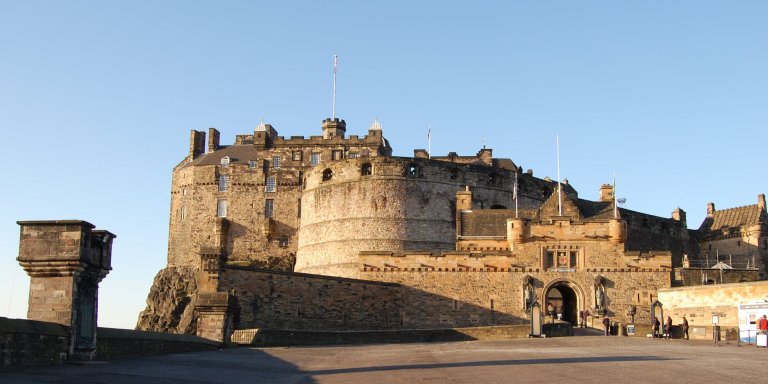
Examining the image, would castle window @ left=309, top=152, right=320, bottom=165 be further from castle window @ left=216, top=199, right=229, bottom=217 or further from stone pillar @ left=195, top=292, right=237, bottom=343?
stone pillar @ left=195, top=292, right=237, bottom=343

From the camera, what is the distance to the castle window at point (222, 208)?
62.8m

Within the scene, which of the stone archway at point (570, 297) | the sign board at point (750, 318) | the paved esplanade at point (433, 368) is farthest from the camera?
the stone archway at point (570, 297)

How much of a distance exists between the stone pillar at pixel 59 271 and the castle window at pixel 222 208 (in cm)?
4809

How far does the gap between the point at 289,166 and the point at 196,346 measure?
4282 centimetres

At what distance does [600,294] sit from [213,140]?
41605 mm

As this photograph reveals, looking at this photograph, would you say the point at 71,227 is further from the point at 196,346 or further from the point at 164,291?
the point at 164,291

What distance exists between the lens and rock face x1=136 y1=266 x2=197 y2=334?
172 feet

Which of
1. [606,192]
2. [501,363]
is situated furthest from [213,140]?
[501,363]

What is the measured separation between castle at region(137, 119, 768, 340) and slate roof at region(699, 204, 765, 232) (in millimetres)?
156

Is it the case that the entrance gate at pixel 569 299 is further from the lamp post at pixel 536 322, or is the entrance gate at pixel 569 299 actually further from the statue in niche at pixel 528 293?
the lamp post at pixel 536 322

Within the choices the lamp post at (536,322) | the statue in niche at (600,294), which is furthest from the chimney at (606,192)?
the lamp post at (536,322)

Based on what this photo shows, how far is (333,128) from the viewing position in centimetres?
6912

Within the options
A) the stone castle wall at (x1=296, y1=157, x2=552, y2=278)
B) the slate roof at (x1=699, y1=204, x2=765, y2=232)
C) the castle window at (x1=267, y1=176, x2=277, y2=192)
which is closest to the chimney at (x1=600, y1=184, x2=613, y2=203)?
the stone castle wall at (x1=296, y1=157, x2=552, y2=278)

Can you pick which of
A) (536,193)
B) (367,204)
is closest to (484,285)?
(367,204)
